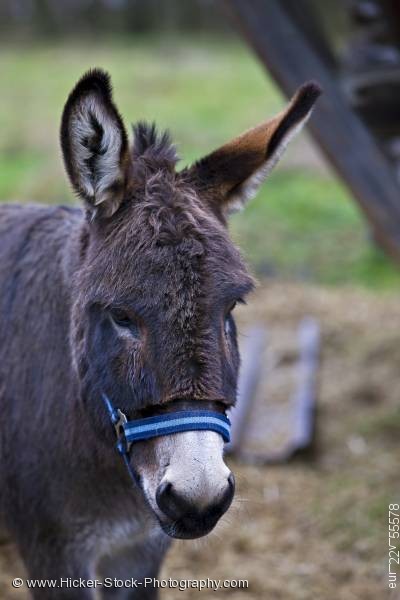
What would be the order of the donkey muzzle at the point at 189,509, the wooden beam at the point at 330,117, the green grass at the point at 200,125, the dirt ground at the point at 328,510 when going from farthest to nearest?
the green grass at the point at 200,125, the dirt ground at the point at 328,510, the wooden beam at the point at 330,117, the donkey muzzle at the point at 189,509

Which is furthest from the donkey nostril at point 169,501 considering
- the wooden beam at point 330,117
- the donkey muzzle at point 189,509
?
the wooden beam at point 330,117

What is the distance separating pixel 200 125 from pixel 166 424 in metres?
12.3

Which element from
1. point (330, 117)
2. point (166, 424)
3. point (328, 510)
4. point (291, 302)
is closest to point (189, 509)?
point (166, 424)

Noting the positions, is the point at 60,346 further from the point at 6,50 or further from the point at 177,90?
the point at 6,50

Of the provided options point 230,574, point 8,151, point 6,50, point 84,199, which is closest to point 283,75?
point 84,199

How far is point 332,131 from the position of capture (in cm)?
390

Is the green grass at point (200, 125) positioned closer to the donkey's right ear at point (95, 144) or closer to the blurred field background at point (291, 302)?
the blurred field background at point (291, 302)

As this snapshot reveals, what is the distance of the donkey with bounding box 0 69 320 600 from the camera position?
2199mm

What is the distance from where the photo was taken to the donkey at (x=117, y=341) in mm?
2199

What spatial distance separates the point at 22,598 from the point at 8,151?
34.3ft

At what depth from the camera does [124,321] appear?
7.60 feet

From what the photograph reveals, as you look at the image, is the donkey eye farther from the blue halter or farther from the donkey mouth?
the donkey mouth

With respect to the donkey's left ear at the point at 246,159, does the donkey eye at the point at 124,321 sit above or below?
below

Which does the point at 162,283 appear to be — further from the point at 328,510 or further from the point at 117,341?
the point at 328,510
